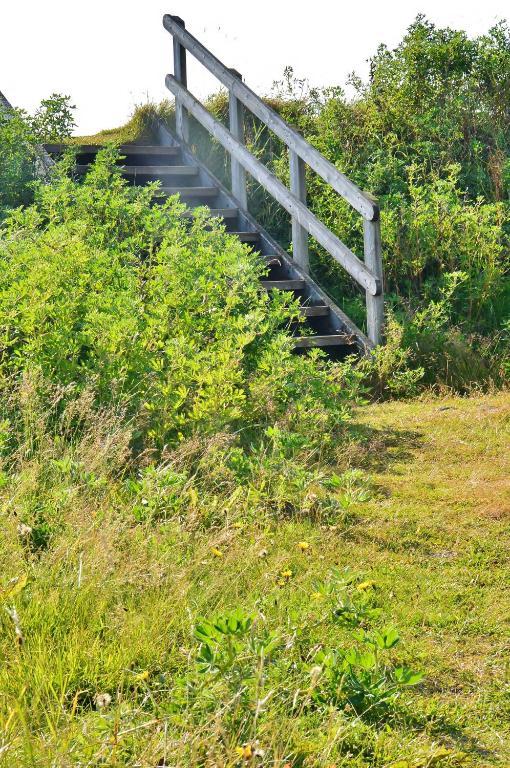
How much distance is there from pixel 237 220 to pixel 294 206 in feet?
5.08

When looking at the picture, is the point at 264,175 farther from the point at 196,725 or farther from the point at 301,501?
the point at 196,725

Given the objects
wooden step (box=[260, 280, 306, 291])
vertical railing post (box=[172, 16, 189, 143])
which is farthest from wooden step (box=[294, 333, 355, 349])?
vertical railing post (box=[172, 16, 189, 143])

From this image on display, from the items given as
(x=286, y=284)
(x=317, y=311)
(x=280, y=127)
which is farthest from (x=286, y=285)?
(x=280, y=127)

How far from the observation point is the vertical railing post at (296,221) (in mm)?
9641

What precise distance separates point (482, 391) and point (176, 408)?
380cm

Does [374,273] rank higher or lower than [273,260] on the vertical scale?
lower

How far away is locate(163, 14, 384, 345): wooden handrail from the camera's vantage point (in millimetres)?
8734

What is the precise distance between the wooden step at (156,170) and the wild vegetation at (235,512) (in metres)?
1.10

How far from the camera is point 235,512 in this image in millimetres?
4852

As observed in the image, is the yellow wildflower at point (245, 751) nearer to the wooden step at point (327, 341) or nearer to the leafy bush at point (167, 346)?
the leafy bush at point (167, 346)

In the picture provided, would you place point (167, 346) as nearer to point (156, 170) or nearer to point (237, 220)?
point (237, 220)

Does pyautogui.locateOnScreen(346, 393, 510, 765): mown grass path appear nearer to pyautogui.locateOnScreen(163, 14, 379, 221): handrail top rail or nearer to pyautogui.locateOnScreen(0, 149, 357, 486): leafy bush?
pyautogui.locateOnScreen(0, 149, 357, 486): leafy bush

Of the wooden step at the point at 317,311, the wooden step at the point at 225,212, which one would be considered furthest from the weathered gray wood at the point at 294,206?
the wooden step at the point at 225,212

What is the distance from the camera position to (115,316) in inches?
237
